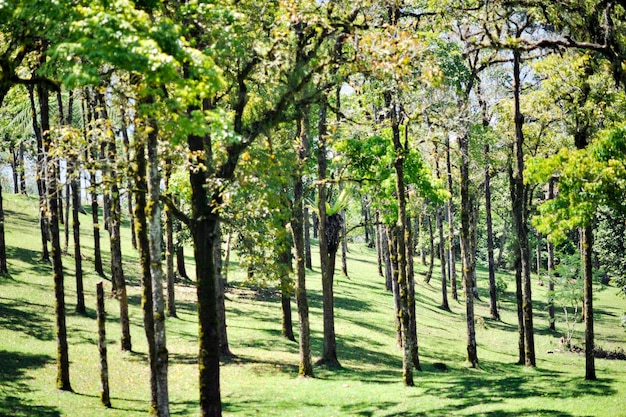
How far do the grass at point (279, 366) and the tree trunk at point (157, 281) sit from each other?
4470mm

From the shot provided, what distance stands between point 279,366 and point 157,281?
1308 centimetres

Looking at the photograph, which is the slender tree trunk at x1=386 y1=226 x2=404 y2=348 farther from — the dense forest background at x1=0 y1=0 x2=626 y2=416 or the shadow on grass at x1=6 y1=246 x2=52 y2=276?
the shadow on grass at x1=6 y1=246 x2=52 y2=276

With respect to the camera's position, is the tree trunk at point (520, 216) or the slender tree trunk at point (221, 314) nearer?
the slender tree trunk at point (221, 314)

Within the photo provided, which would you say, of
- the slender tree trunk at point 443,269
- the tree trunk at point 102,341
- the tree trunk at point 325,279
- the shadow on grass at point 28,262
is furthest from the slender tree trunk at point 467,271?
the shadow on grass at point 28,262

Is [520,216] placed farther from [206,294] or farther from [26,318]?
[26,318]

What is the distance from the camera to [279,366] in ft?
82.7

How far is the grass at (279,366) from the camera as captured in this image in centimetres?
1823

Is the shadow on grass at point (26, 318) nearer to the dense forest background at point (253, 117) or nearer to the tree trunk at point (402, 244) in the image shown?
the dense forest background at point (253, 117)

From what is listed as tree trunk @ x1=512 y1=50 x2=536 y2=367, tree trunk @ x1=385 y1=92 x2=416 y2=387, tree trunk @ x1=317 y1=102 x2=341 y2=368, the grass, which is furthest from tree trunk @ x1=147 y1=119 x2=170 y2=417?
tree trunk @ x1=512 y1=50 x2=536 y2=367

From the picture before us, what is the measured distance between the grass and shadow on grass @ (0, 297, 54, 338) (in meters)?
0.05

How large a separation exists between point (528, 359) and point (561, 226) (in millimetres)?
12747

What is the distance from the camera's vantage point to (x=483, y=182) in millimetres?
49812

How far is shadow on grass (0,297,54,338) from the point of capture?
24.0 meters

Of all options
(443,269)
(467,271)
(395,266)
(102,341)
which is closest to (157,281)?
(102,341)
